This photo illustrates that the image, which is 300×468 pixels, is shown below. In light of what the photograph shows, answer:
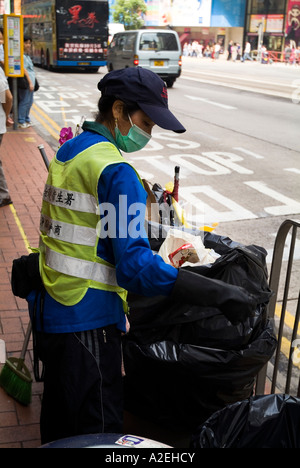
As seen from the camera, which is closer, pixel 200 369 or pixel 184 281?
pixel 184 281

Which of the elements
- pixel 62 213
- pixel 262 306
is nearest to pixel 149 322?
pixel 262 306

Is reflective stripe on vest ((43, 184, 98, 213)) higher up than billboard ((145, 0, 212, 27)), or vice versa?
billboard ((145, 0, 212, 27))

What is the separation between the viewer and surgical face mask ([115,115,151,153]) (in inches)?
94.9

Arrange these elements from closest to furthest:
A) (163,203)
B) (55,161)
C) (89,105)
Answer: (55,161) → (163,203) → (89,105)

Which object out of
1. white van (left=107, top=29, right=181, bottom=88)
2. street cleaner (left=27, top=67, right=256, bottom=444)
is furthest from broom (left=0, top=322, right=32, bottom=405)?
white van (left=107, top=29, right=181, bottom=88)

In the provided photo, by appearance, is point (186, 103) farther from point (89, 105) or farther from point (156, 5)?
point (156, 5)

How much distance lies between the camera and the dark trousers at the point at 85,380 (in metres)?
2.30

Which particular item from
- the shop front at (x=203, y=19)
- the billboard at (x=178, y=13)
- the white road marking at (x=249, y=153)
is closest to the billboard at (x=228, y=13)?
the shop front at (x=203, y=19)

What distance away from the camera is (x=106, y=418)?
2324 mm

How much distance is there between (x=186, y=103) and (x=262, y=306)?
620 inches

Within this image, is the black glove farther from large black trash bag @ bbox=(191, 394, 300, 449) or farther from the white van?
the white van

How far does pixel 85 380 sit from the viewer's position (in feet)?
7.54

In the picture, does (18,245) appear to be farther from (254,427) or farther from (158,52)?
(158,52)

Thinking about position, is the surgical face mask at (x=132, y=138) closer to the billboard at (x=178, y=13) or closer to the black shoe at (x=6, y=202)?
the black shoe at (x=6, y=202)
